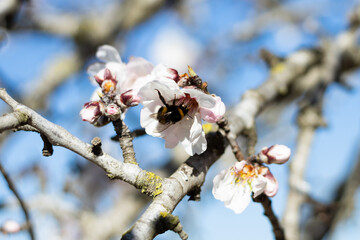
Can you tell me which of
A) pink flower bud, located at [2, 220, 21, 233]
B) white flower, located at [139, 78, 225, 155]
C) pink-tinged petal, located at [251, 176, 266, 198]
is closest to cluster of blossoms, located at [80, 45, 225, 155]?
white flower, located at [139, 78, 225, 155]

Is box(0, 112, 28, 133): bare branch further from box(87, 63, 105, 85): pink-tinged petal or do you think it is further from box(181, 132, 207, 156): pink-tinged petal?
box(87, 63, 105, 85): pink-tinged petal

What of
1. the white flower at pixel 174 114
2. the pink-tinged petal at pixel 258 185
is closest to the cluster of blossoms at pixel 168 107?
the white flower at pixel 174 114

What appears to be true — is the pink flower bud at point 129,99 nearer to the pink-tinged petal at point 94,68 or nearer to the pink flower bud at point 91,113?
the pink flower bud at point 91,113

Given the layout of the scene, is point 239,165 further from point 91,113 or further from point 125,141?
point 91,113

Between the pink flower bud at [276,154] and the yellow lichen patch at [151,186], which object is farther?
the pink flower bud at [276,154]

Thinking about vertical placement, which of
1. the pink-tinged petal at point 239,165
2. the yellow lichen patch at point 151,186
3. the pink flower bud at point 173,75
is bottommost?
the yellow lichen patch at point 151,186

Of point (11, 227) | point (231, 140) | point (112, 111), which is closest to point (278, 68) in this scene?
point (231, 140)
